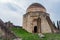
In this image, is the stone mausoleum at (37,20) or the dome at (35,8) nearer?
the stone mausoleum at (37,20)

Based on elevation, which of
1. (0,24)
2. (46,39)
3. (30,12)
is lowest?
(46,39)

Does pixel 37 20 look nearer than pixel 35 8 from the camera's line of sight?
Yes

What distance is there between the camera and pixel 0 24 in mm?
14625

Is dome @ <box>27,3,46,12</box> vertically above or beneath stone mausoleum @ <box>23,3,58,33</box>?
above

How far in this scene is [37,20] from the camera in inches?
1135

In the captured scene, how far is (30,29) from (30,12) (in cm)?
242

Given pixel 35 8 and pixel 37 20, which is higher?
pixel 35 8

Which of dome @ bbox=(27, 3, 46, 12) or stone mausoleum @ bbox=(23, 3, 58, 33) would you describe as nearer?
stone mausoleum @ bbox=(23, 3, 58, 33)

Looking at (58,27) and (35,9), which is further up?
(35,9)

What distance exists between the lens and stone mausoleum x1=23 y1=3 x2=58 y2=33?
91.4ft

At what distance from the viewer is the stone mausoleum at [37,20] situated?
27.9 meters

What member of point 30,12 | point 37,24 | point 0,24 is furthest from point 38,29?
point 0,24

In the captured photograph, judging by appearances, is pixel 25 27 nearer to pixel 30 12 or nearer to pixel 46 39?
pixel 30 12

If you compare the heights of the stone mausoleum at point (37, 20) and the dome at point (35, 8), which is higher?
the dome at point (35, 8)
